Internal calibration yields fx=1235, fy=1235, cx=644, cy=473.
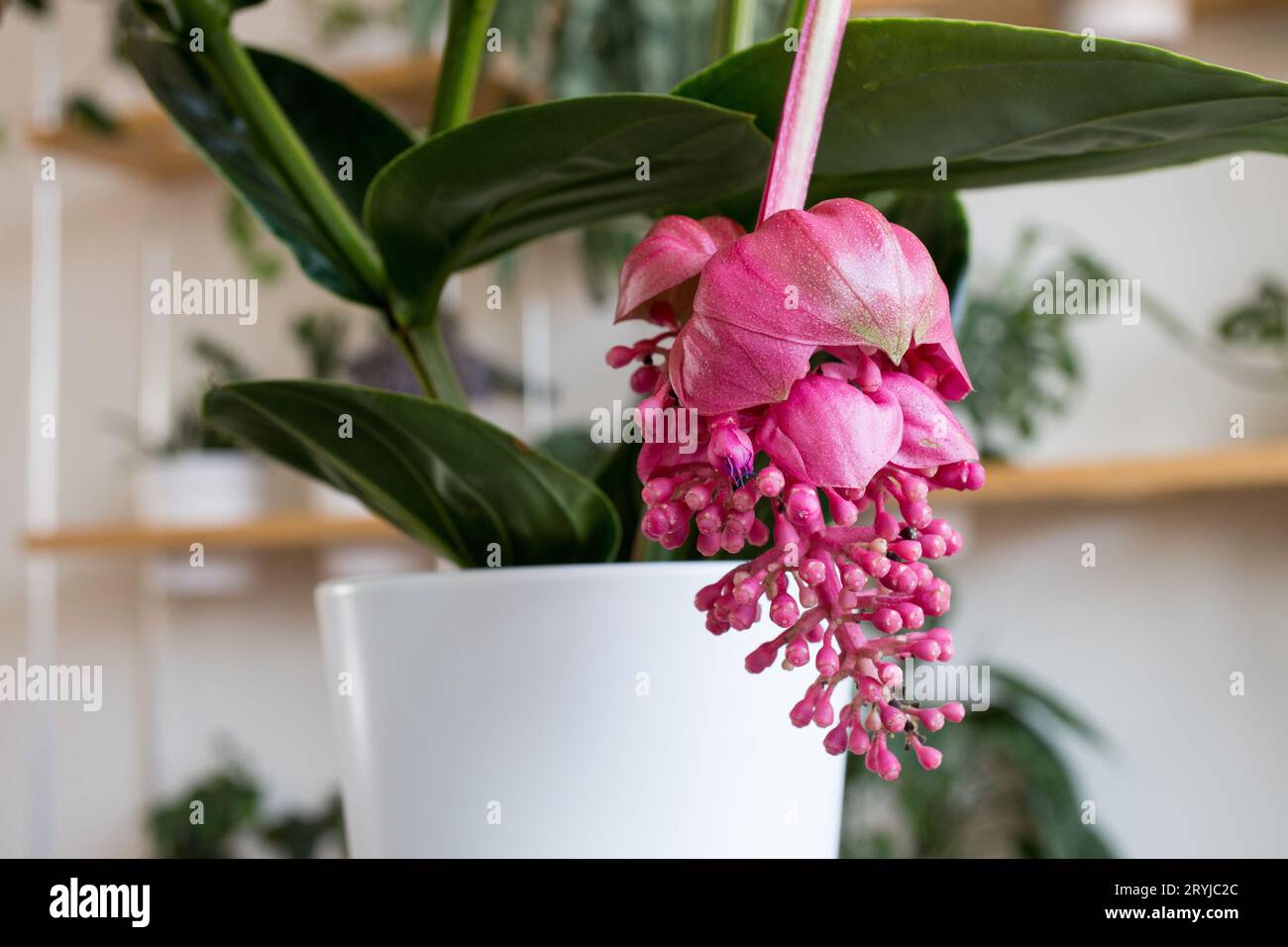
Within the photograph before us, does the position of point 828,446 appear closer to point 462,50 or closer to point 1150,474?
point 462,50

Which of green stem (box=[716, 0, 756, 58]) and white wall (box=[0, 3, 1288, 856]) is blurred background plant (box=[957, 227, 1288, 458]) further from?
green stem (box=[716, 0, 756, 58])

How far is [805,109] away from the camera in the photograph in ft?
0.58

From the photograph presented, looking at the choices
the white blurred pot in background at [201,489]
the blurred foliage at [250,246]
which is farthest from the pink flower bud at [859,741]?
the blurred foliage at [250,246]

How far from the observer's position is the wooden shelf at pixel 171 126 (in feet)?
5.44

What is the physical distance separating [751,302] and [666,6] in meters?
Answer: 1.40

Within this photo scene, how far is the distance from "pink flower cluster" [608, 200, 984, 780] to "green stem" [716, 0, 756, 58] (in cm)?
16

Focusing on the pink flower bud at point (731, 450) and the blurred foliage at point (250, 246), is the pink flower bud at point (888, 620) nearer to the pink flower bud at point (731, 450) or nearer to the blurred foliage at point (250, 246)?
the pink flower bud at point (731, 450)

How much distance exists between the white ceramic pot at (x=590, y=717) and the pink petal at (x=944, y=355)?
73 mm

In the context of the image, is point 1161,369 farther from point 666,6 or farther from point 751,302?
point 751,302

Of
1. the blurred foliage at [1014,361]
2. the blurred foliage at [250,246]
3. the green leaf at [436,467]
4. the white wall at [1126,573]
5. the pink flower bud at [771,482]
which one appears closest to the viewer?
the pink flower bud at [771,482]

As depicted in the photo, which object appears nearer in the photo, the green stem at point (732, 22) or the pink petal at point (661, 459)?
the pink petal at point (661, 459)

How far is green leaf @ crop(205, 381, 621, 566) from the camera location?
10.2 inches

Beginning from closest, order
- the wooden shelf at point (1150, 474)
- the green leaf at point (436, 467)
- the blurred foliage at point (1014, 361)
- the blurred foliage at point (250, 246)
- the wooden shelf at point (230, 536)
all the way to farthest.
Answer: the green leaf at point (436, 467)
the wooden shelf at point (1150, 474)
the blurred foliage at point (1014, 361)
the wooden shelf at point (230, 536)
the blurred foliage at point (250, 246)

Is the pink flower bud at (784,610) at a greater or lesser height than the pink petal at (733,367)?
lesser
